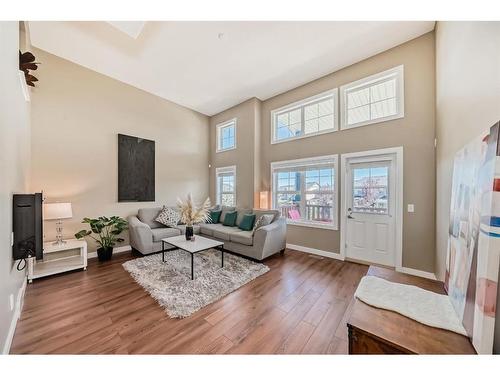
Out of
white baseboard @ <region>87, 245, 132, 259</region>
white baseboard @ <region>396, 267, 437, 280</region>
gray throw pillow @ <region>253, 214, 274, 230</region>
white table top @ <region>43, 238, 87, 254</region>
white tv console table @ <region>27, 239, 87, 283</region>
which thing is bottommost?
white baseboard @ <region>87, 245, 132, 259</region>

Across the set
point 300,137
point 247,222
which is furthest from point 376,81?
point 247,222

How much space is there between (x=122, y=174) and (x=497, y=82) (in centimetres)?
514

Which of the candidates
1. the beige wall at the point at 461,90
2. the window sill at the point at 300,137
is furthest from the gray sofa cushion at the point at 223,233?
the beige wall at the point at 461,90

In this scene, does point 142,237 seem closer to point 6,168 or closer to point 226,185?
point 6,168

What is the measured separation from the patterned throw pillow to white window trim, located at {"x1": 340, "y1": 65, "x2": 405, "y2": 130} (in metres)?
3.99

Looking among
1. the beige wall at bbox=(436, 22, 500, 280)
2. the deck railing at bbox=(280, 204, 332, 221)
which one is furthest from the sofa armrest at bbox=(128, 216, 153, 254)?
the beige wall at bbox=(436, 22, 500, 280)

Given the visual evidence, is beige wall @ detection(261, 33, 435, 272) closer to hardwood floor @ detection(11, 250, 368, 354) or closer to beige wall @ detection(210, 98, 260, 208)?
hardwood floor @ detection(11, 250, 368, 354)

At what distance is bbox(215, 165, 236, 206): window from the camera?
5.44m

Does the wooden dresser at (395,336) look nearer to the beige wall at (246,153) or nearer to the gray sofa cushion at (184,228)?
the gray sofa cushion at (184,228)

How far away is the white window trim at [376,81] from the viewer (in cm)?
304

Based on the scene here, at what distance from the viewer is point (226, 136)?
226 inches

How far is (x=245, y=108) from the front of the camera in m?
5.04

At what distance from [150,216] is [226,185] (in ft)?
7.28
